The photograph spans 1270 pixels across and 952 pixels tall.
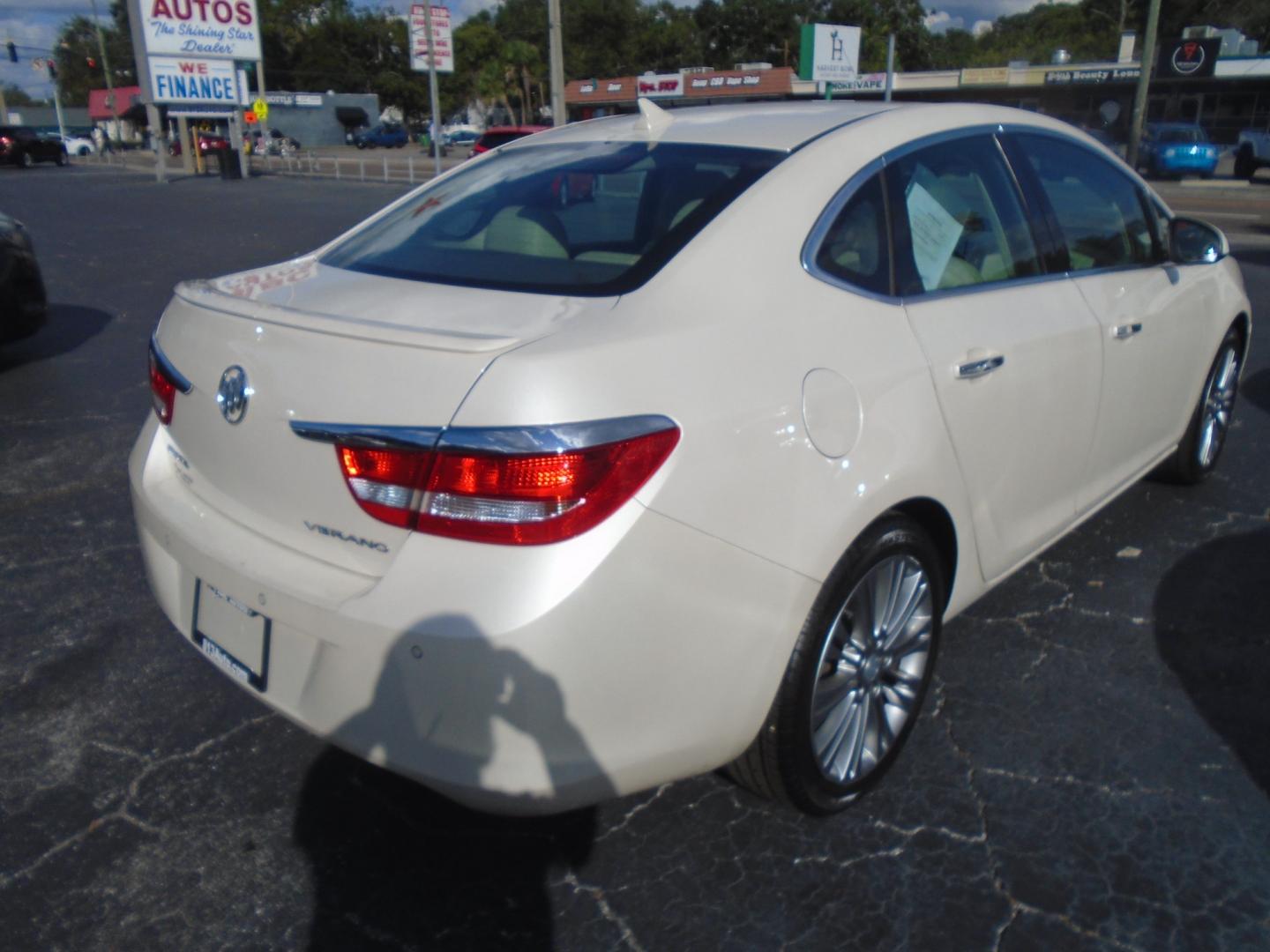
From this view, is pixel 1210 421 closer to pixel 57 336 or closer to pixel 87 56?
pixel 57 336

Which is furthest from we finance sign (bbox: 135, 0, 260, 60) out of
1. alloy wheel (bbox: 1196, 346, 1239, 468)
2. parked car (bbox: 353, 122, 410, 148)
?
alloy wheel (bbox: 1196, 346, 1239, 468)

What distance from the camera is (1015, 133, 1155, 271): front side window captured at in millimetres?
3260

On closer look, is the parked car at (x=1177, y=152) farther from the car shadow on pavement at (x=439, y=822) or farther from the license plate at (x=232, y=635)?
the license plate at (x=232, y=635)

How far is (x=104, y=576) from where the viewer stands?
12.7 feet

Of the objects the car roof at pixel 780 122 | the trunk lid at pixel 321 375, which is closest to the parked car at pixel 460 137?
the car roof at pixel 780 122

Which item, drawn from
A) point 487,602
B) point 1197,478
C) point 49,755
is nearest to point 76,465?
point 49,755

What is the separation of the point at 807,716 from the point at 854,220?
1.17m

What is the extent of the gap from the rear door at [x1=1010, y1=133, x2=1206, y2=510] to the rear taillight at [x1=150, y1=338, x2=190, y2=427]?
2409 millimetres

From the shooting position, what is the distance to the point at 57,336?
322 inches

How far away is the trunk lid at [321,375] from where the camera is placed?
1.92 meters

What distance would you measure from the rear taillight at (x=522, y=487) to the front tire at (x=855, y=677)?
0.57 meters

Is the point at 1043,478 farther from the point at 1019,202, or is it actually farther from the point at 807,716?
the point at 807,716

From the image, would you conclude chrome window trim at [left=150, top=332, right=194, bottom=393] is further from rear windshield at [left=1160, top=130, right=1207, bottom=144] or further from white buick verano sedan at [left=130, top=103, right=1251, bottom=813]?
rear windshield at [left=1160, top=130, right=1207, bottom=144]

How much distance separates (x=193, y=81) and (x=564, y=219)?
33.8 metres
